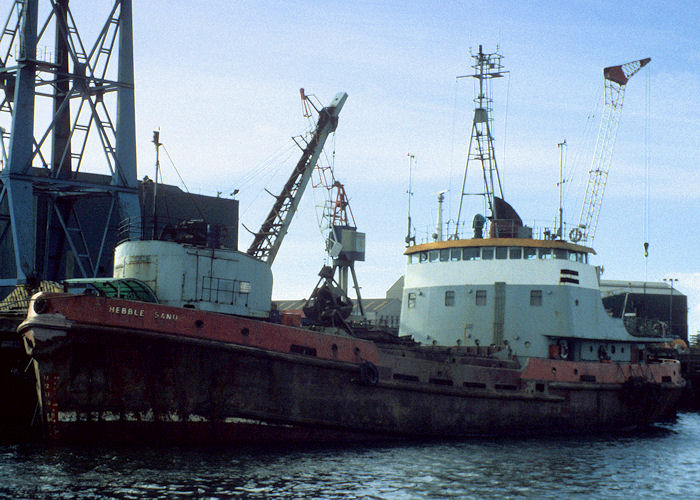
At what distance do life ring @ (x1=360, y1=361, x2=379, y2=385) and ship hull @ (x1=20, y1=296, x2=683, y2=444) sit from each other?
3 cm

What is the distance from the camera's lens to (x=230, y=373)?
17.8 meters

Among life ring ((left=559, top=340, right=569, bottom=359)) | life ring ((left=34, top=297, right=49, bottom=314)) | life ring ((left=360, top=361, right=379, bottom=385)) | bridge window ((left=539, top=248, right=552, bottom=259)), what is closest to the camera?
life ring ((left=34, top=297, right=49, bottom=314))

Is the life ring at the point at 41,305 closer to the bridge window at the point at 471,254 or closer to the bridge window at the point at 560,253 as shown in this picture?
the bridge window at the point at 471,254

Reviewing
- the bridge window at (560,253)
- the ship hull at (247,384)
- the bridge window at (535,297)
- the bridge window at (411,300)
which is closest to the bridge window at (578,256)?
the bridge window at (560,253)

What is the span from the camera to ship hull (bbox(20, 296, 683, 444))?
54.3ft

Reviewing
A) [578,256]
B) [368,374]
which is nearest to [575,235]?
[578,256]

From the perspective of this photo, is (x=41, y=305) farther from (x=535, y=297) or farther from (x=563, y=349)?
(x=563, y=349)

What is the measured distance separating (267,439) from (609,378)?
43.2 feet

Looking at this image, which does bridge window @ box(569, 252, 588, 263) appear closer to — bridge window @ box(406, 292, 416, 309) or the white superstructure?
the white superstructure

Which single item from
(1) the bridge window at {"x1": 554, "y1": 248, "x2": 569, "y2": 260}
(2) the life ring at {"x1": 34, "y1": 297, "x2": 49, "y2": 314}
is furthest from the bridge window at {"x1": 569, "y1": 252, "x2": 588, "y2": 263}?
(2) the life ring at {"x1": 34, "y1": 297, "x2": 49, "y2": 314}

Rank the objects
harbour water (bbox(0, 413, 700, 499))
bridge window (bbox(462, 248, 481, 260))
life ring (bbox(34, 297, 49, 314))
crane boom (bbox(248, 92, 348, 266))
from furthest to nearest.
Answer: crane boom (bbox(248, 92, 348, 266)) → bridge window (bbox(462, 248, 481, 260)) → life ring (bbox(34, 297, 49, 314)) → harbour water (bbox(0, 413, 700, 499))

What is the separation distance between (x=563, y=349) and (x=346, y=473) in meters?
11.9

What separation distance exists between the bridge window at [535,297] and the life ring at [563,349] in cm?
155

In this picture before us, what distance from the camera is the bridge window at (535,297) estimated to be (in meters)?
25.1
